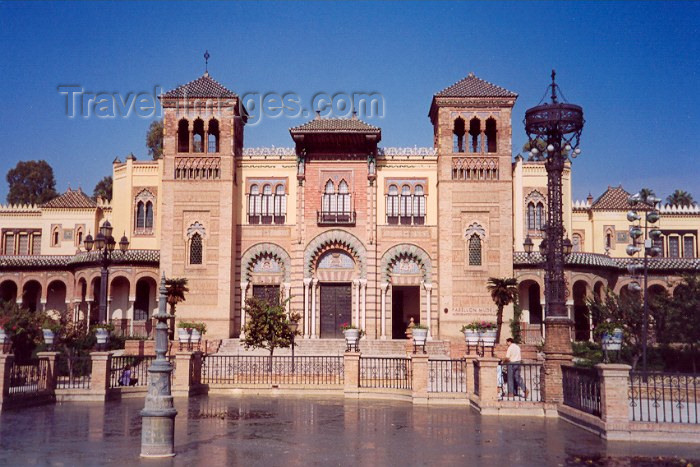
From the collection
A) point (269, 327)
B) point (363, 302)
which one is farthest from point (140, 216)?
point (269, 327)

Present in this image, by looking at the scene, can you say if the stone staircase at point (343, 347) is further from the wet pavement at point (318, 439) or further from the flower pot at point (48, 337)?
the wet pavement at point (318, 439)

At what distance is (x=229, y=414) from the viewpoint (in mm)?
14914

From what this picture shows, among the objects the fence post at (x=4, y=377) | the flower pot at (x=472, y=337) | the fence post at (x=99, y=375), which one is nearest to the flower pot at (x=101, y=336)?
the fence post at (x=99, y=375)

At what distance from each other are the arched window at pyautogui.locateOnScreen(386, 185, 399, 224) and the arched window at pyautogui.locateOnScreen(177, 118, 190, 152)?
948 centimetres

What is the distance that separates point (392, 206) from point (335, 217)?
2.63m

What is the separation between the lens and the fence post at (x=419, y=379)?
17062mm

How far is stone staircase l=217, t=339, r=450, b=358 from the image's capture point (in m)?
28.7

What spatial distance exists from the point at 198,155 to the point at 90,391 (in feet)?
53.3

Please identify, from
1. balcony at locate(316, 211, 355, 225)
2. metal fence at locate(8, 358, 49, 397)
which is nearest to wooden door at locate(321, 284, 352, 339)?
balcony at locate(316, 211, 355, 225)

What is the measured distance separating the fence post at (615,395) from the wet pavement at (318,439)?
437 millimetres

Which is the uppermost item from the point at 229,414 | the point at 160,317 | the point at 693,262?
the point at 693,262

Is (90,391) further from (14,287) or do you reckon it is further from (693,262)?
(693,262)

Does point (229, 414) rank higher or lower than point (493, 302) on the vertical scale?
lower

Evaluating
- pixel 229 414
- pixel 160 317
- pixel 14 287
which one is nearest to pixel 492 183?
pixel 229 414
